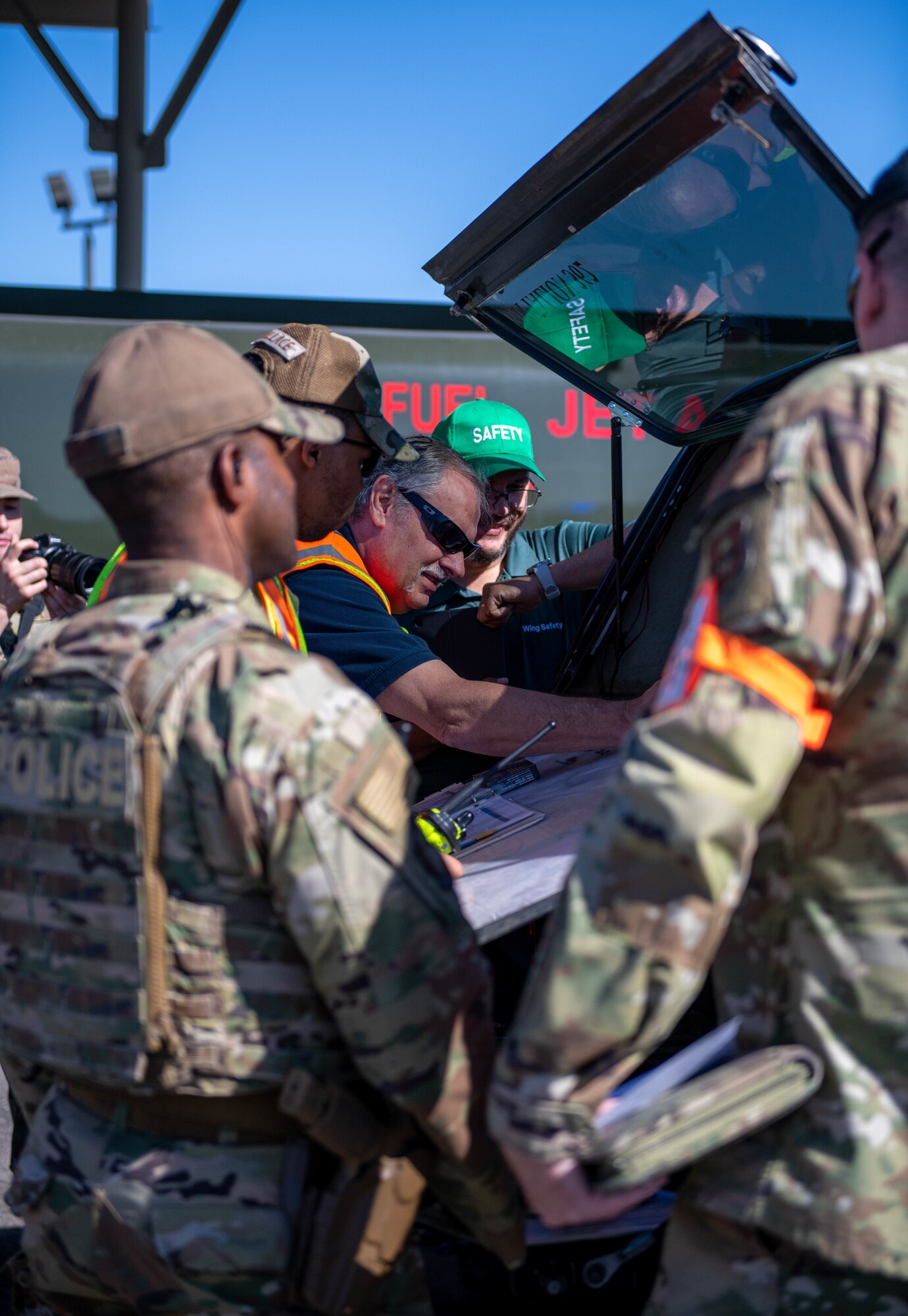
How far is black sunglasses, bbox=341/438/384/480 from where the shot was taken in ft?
7.65

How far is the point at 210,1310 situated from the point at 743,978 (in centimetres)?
70

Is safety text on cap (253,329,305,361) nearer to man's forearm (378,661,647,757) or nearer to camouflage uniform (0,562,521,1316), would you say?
man's forearm (378,661,647,757)

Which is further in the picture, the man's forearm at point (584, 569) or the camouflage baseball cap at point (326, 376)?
the man's forearm at point (584, 569)

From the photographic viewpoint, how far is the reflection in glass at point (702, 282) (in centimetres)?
185

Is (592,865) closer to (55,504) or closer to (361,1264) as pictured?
(361,1264)

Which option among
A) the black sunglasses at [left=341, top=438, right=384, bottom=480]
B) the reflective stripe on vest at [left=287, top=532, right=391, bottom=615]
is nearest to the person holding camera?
the reflective stripe on vest at [left=287, top=532, right=391, bottom=615]

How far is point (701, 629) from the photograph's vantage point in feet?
3.66

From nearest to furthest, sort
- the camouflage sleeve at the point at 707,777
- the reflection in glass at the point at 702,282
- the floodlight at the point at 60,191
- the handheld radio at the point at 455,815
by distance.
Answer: the camouflage sleeve at the point at 707,777 → the reflection in glass at the point at 702,282 → the handheld radio at the point at 455,815 → the floodlight at the point at 60,191

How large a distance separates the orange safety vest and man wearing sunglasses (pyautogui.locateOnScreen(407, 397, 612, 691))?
Result: 3.19ft

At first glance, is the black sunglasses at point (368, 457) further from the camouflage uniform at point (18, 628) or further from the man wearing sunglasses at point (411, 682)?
the camouflage uniform at point (18, 628)

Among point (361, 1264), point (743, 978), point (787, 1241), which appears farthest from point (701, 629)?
point (361, 1264)

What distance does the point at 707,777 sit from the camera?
106 cm

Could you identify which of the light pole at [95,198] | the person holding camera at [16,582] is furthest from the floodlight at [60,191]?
the person holding camera at [16,582]

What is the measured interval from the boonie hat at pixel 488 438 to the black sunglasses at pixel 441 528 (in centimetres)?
81
